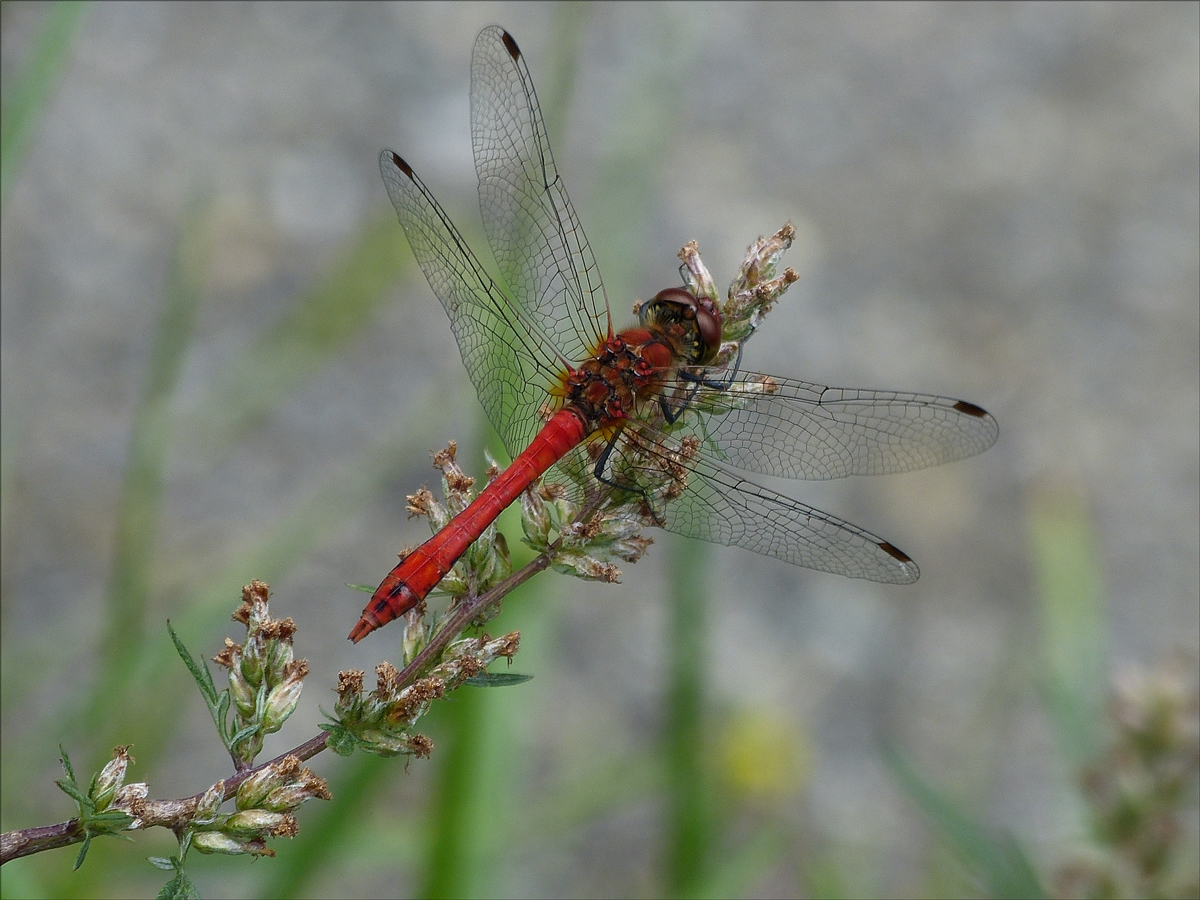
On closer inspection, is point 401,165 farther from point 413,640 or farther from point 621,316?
point 621,316

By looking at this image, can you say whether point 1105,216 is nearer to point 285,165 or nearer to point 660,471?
point 285,165

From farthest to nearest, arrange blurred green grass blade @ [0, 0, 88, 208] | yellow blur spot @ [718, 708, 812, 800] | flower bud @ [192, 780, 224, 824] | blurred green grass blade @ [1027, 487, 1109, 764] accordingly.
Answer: yellow blur spot @ [718, 708, 812, 800] → blurred green grass blade @ [1027, 487, 1109, 764] → blurred green grass blade @ [0, 0, 88, 208] → flower bud @ [192, 780, 224, 824]

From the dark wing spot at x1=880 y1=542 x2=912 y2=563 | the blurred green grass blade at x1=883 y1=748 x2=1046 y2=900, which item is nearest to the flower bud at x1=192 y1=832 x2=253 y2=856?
the blurred green grass blade at x1=883 y1=748 x2=1046 y2=900

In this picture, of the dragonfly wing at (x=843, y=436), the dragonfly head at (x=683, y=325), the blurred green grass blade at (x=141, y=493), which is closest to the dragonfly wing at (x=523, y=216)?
the dragonfly head at (x=683, y=325)

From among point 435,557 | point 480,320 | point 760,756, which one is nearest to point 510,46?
point 480,320

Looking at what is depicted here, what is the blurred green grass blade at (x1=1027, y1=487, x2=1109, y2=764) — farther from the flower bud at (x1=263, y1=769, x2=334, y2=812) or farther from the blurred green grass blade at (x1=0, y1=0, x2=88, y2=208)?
the blurred green grass blade at (x1=0, y1=0, x2=88, y2=208)

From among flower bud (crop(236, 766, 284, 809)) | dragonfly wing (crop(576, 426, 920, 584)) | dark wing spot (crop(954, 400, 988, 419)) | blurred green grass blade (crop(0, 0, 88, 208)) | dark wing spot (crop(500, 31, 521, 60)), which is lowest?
flower bud (crop(236, 766, 284, 809))

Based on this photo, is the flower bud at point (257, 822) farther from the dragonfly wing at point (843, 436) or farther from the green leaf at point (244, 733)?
the dragonfly wing at point (843, 436)
